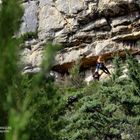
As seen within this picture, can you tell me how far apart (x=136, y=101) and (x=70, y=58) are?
15574 millimetres

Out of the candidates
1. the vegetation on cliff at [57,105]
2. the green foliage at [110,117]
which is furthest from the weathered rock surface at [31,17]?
the green foliage at [110,117]

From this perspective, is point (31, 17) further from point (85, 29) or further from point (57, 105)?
point (57, 105)

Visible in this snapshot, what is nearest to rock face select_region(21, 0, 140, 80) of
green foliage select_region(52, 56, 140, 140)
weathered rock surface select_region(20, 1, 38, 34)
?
weathered rock surface select_region(20, 1, 38, 34)

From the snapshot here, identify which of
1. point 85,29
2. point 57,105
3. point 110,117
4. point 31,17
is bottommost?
point 110,117

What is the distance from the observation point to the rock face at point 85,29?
88.8 ft

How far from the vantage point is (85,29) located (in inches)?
1096

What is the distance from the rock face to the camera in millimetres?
27078

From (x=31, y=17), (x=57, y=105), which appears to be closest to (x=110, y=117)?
(x=57, y=105)

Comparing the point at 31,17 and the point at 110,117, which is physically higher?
the point at 31,17

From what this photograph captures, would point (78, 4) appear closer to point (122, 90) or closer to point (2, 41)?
point (122, 90)

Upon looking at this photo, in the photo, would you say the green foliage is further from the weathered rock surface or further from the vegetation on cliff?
the weathered rock surface

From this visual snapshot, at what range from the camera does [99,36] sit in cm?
2759

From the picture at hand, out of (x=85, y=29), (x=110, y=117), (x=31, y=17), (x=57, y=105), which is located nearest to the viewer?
(x=57, y=105)

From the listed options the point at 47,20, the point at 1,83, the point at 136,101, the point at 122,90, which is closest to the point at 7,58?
the point at 1,83
